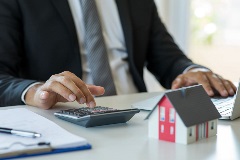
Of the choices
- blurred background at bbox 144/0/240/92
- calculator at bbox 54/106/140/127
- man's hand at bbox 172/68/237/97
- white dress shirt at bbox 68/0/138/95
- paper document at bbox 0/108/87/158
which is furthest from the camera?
blurred background at bbox 144/0/240/92

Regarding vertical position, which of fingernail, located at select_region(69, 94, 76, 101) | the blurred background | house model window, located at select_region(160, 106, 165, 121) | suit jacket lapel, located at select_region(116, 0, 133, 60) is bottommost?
the blurred background

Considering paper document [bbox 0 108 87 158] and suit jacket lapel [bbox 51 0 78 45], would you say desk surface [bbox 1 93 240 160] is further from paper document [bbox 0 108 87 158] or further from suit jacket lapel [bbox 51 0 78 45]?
suit jacket lapel [bbox 51 0 78 45]

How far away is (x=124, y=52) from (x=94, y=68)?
0.20 meters

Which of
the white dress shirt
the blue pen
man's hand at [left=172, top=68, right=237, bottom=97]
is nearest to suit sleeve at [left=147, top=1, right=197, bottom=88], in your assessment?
the white dress shirt

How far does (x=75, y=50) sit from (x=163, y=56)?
39 cm

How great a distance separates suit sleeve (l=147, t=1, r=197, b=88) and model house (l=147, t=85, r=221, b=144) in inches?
32.3

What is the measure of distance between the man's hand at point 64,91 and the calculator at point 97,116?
5 cm

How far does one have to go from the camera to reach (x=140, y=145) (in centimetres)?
82

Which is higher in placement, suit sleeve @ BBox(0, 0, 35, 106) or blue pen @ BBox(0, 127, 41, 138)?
suit sleeve @ BBox(0, 0, 35, 106)

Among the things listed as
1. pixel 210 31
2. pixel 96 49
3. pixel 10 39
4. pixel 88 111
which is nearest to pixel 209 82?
pixel 96 49

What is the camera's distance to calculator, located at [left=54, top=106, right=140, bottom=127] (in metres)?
0.92

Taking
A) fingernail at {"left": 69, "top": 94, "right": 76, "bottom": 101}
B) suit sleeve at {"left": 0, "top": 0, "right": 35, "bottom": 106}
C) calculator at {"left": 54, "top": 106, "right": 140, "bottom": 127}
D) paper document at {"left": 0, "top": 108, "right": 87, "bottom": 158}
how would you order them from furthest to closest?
suit sleeve at {"left": 0, "top": 0, "right": 35, "bottom": 106}, fingernail at {"left": 69, "top": 94, "right": 76, "bottom": 101}, calculator at {"left": 54, "top": 106, "right": 140, "bottom": 127}, paper document at {"left": 0, "top": 108, "right": 87, "bottom": 158}

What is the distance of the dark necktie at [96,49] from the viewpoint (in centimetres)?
156

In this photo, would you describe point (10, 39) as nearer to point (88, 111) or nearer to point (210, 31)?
point (88, 111)
